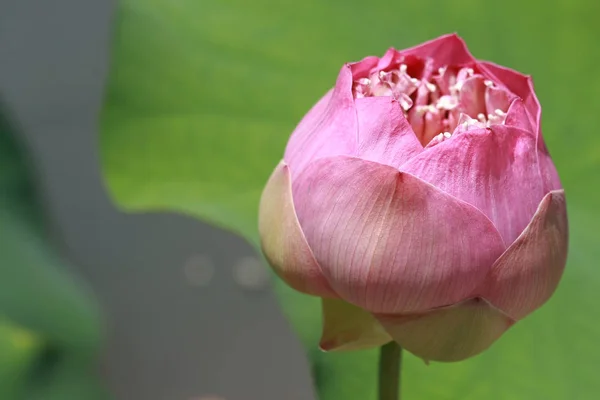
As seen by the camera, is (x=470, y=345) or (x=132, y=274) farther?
(x=132, y=274)

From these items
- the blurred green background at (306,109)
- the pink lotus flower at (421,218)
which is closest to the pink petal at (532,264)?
the pink lotus flower at (421,218)

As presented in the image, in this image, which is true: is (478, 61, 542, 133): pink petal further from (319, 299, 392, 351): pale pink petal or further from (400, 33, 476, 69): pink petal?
(319, 299, 392, 351): pale pink petal

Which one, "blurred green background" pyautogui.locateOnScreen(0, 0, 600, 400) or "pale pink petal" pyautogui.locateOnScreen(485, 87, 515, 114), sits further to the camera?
"blurred green background" pyautogui.locateOnScreen(0, 0, 600, 400)

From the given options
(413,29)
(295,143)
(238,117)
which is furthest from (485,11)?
(295,143)

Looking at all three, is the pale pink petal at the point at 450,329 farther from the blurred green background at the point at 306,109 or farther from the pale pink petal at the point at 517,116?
the blurred green background at the point at 306,109

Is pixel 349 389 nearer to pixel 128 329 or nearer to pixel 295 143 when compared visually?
pixel 295 143

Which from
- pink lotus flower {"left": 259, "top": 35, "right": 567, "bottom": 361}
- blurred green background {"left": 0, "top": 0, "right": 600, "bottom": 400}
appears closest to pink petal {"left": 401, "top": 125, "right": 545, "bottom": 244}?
pink lotus flower {"left": 259, "top": 35, "right": 567, "bottom": 361}

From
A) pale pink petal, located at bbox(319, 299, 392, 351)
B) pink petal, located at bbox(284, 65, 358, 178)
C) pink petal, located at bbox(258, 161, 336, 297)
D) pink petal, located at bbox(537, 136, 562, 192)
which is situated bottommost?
pale pink petal, located at bbox(319, 299, 392, 351)
